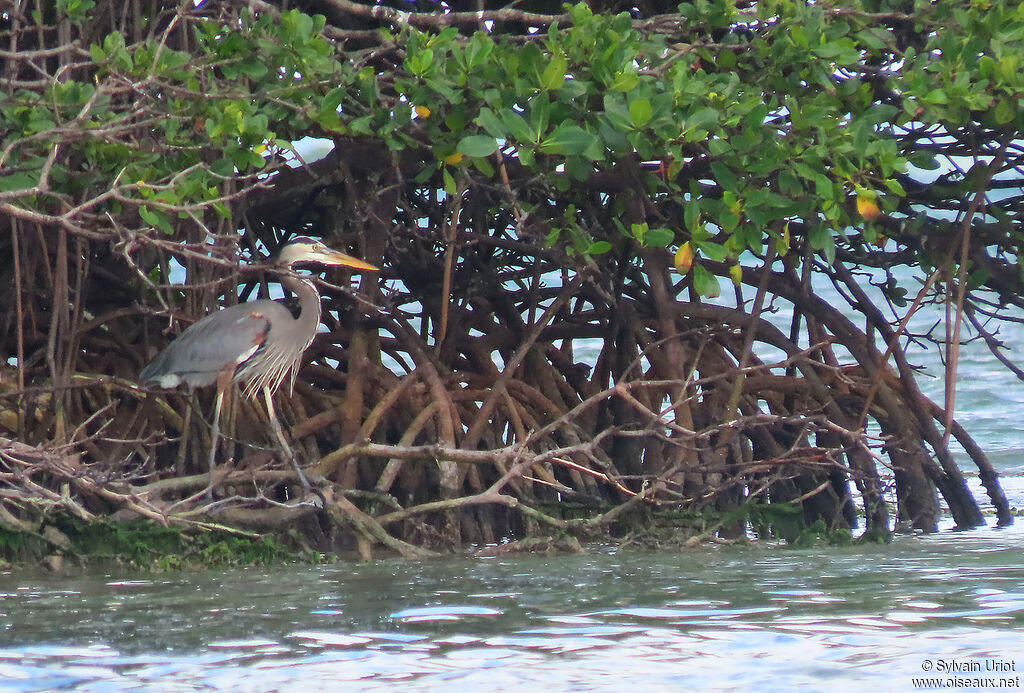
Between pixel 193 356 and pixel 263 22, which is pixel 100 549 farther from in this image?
pixel 263 22

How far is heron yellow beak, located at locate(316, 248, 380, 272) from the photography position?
6465 mm

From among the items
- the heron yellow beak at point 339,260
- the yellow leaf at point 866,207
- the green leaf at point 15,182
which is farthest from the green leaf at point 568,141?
the green leaf at point 15,182

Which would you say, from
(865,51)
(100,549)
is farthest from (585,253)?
(100,549)

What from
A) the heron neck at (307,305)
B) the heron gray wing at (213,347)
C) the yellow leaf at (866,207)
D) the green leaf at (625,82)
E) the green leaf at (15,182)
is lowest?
the heron gray wing at (213,347)

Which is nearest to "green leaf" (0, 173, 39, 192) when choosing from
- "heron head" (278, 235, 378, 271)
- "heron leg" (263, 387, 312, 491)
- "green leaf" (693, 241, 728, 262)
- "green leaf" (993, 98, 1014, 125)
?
"heron leg" (263, 387, 312, 491)

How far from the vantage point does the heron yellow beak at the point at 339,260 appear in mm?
6465

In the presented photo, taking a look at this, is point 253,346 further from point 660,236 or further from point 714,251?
point 714,251

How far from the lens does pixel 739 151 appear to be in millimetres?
5363

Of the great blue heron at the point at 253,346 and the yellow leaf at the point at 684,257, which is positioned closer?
the yellow leaf at the point at 684,257

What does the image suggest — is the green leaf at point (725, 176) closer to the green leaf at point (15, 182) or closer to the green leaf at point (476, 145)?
the green leaf at point (476, 145)

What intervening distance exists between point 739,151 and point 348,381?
2.45 m

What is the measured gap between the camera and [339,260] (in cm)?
656

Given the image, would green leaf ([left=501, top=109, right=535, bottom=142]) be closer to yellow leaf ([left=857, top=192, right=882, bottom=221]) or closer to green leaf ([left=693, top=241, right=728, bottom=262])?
green leaf ([left=693, top=241, right=728, bottom=262])

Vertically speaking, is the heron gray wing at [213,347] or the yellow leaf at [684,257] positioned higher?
the yellow leaf at [684,257]
